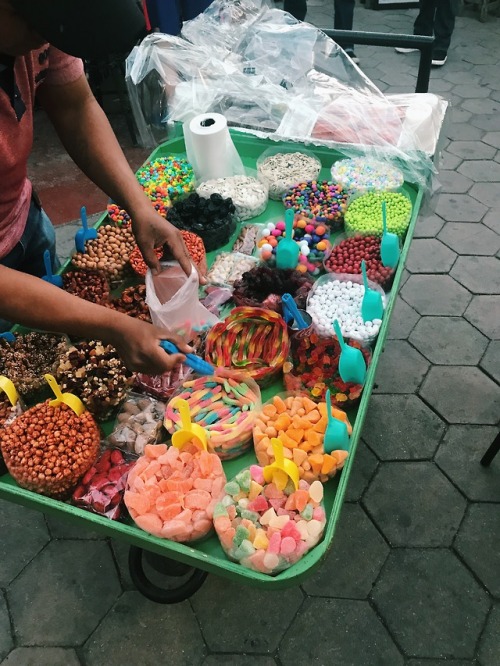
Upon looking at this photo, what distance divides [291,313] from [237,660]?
1372 mm

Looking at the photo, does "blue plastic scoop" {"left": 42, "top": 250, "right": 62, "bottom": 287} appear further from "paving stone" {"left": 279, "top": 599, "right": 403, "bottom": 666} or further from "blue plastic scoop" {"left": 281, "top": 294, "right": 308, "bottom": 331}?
"paving stone" {"left": 279, "top": 599, "right": 403, "bottom": 666}

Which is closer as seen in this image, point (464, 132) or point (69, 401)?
point (69, 401)

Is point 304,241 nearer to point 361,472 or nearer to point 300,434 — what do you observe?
point 300,434

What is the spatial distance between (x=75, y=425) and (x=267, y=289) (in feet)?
2.75

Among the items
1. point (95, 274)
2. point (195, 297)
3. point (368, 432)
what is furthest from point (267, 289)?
point (368, 432)

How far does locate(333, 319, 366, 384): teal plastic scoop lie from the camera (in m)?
1.61

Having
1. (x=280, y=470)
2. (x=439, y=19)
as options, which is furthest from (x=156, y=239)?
(x=439, y=19)

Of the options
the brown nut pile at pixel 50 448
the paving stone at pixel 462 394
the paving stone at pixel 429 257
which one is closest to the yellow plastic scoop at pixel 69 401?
the brown nut pile at pixel 50 448

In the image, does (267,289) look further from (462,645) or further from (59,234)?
(59,234)

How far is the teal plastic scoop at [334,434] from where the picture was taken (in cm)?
149

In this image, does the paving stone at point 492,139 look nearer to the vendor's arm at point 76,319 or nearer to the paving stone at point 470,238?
the paving stone at point 470,238

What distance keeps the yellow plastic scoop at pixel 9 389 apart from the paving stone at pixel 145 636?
1.11 meters

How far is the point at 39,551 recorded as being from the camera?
2455 mm

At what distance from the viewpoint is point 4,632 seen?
7.28 ft
